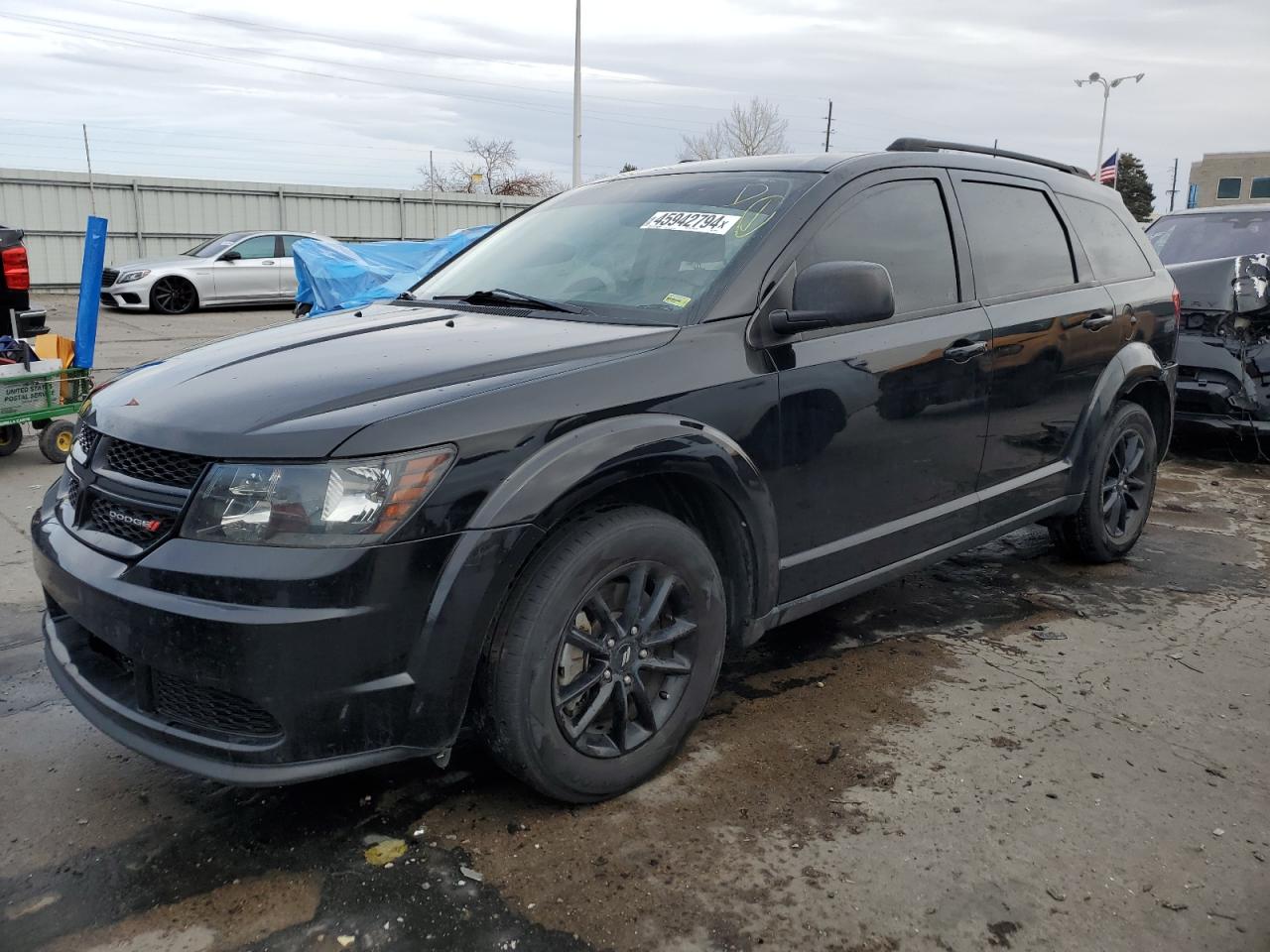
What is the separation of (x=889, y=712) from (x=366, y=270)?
31.8ft

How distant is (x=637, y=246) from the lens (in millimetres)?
3434

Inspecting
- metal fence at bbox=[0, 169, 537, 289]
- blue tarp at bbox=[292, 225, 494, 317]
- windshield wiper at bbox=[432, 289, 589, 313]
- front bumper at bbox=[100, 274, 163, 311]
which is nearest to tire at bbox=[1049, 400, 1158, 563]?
windshield wiper at bbox=[432, 289, 589, 313]

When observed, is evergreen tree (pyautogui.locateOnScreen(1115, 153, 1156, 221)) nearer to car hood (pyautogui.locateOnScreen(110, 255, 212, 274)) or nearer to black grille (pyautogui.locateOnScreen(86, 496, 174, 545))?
car hood (pyautogui.locateOnScreen(110, 255, 212, 274))

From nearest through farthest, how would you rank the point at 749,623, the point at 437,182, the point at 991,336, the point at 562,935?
the point at 562,935
the point at 749,623
the point at 991,336
the point at 437,182

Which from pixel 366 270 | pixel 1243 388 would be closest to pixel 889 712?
pixel 1243 388

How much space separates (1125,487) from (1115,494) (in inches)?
4.4

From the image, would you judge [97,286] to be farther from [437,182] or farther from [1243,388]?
[437,182]

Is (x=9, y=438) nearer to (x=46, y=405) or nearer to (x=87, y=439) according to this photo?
(x=46, y=405)

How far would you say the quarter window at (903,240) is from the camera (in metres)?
3.39

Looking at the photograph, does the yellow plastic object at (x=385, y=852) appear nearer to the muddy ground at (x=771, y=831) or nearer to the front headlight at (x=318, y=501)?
the muddy ground at (x=771, y=831)

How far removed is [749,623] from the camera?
124 inches

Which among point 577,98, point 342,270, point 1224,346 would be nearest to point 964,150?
point 1224,346

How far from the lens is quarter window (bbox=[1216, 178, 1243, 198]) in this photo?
75000mm

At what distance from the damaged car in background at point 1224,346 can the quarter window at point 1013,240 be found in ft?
10.1
